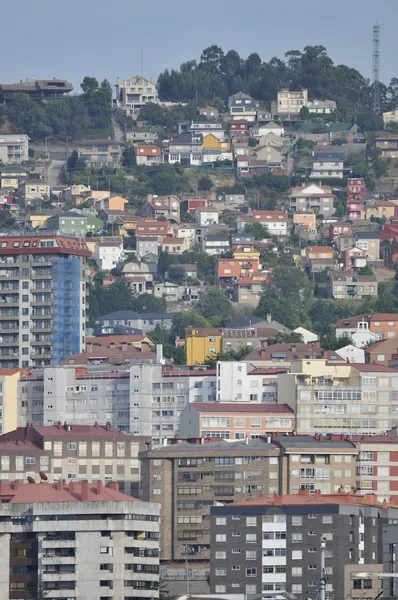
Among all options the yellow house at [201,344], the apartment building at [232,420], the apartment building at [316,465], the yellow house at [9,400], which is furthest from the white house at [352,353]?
the apartment building at [316,465]

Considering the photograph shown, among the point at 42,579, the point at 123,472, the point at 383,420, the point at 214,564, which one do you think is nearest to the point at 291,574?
the point at 214,564

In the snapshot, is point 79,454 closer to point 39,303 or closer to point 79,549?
point 79,549

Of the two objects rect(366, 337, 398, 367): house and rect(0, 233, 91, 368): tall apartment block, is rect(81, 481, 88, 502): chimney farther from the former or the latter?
rect(0, 233, 91, 368): tall apartment block

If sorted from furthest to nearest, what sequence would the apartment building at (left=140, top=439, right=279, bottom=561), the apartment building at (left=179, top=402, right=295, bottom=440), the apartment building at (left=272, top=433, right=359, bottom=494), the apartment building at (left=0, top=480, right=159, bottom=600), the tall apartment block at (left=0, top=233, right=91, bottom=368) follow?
1. the tall apartment block at (left=0, top=233, right=91, bottom=368)
2. the apartment building at (left=179, top=402, right=295, bottom=440)
3. the apartment building at (left=272, top=433, right=359, bottom=494)
4. the apartment building at (left=140, top=439, right=279, bottom=561)
5. the apartment building at (left=0, top=480, right=159, bottom=600)

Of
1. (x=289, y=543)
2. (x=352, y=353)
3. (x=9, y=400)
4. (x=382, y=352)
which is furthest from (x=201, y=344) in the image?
(x=289, y=543)

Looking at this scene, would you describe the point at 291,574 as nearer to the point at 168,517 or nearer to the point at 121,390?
the point at 168,517

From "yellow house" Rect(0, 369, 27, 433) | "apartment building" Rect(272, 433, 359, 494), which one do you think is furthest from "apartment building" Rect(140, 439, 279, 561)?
"yellow house" Rect(0, 369, 27, 433)

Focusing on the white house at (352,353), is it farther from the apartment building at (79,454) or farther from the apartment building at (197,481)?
the apartment building at (197,481)
